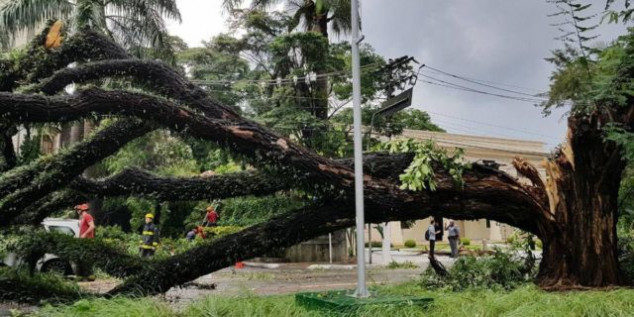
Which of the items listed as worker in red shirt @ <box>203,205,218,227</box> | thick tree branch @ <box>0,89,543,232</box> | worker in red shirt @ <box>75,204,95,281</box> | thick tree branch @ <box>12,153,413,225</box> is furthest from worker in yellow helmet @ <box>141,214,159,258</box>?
thick tree branch @ <box>0,89,543,232</box>

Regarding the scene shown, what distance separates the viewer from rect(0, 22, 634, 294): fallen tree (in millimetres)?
7332

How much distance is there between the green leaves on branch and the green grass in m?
1.88

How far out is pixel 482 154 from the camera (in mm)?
35625

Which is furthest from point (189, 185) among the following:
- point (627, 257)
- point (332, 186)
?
point (627, 257)

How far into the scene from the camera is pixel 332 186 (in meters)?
7.88

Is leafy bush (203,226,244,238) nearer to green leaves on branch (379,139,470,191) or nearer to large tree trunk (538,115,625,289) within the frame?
green leaves on branch (379,139,470,191)

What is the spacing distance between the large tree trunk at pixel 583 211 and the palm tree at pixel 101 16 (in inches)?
528

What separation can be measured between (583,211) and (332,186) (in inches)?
151

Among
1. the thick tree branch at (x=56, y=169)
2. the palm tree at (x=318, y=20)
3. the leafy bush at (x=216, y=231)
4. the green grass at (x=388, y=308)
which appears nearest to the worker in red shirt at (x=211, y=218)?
the leafy bush at (x=216, y=231)

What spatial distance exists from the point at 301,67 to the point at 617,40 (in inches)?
541

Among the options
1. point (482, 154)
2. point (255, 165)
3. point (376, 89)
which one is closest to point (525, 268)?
point (255, 165)

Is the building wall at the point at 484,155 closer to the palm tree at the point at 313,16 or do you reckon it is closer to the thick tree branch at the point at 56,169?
the palm tree at the point at 313,16

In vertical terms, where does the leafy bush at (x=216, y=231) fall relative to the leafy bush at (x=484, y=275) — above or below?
above

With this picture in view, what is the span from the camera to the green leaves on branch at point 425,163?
315 inches
